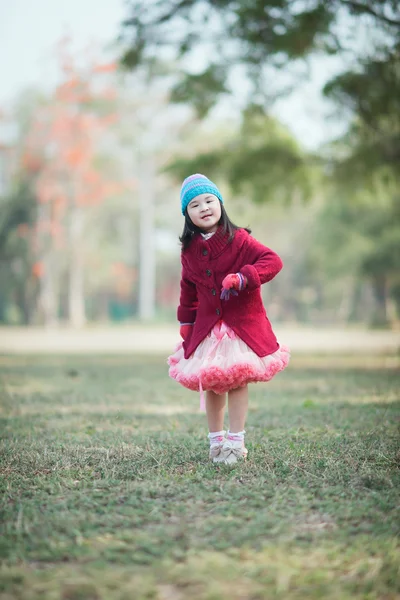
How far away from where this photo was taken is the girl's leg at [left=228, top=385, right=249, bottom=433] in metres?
3.08

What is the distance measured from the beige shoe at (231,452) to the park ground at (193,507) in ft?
0.25

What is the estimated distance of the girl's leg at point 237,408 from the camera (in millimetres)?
3082

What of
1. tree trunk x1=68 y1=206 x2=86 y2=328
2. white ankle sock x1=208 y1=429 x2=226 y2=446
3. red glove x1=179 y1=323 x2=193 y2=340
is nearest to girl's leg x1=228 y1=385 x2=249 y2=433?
white ankle sock x1=208 y1=429 x2=226 y2=446

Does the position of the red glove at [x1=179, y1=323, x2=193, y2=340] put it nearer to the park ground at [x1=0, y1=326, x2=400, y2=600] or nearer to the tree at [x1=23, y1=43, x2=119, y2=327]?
the park ground at [x1=0, y1=326, x2=400, y2=600]

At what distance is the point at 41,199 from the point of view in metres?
23.8

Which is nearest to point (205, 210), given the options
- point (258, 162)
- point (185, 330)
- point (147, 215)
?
point (185, 330)

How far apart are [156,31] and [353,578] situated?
26.5 feet

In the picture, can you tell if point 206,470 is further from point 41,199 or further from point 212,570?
point 41,199

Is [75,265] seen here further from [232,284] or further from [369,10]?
[232,284]

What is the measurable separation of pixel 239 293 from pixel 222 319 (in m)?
0.16

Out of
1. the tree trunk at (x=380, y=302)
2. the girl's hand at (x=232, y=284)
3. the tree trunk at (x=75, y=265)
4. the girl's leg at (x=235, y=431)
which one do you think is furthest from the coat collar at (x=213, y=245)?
the tree trunk at (x=75, y=265)

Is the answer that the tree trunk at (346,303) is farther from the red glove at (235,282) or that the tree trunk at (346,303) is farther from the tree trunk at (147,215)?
the red glove at (235,282)

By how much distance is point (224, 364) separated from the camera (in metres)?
3.01

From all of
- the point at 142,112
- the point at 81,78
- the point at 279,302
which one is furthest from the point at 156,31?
the point at 279,302
